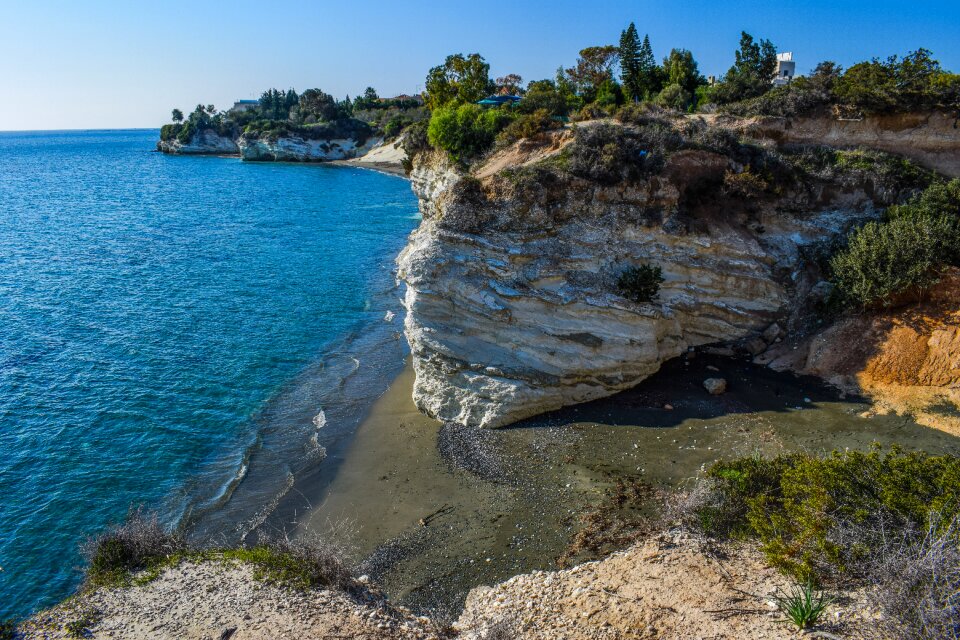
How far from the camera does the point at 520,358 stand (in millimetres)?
19766

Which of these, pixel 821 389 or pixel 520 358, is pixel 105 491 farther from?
pixel 821 389

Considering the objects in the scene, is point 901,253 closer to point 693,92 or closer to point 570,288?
point 570,288

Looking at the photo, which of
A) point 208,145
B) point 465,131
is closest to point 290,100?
point 208,145

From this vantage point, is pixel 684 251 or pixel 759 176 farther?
pixel 759 176

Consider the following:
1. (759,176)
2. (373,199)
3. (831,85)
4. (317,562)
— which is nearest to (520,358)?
(317,562)

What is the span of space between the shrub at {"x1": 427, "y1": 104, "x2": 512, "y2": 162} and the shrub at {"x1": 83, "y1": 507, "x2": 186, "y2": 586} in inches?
948

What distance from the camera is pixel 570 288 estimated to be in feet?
66.9

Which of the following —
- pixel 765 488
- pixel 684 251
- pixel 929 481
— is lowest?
pixel 765 488

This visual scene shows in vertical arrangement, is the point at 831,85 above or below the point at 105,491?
above

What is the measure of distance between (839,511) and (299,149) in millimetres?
129406

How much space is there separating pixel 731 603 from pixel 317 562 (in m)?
8.88

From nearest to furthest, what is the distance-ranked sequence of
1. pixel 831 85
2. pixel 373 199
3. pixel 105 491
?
pixel 105 491
pixel 831 85
pixel 373 199

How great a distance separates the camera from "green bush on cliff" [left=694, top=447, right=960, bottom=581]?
10312 mm

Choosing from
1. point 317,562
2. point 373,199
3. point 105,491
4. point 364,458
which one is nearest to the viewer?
point 317,562
